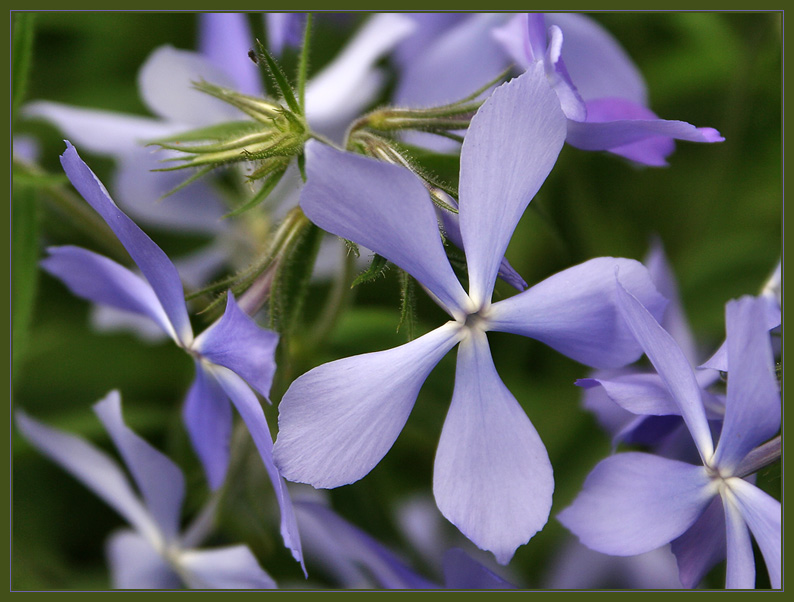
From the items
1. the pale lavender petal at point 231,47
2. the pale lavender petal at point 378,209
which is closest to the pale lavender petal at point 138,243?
the pale lavender petal at point 378,209

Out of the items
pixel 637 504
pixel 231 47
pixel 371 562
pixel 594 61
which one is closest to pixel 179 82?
pixel 231 47

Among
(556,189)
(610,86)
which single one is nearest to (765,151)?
(556,189)

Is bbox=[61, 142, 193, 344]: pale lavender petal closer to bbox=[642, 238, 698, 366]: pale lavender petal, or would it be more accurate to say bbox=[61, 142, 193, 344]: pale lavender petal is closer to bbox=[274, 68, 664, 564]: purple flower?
bbox=[274, 68, 664, 564]: purple flower

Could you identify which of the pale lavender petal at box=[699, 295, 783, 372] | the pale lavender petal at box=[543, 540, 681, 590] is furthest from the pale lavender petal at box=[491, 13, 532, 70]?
the pale lavender petal at box=[543, 540, 681, 590]

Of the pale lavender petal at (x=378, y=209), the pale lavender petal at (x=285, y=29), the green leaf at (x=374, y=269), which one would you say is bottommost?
the green leaf at (x=374, y=269)

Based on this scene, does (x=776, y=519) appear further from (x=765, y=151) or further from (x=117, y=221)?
(x=765, y=151)

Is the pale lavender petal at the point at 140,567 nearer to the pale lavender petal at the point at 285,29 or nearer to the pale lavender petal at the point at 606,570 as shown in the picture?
the pale lavender petal at the point at 606,570

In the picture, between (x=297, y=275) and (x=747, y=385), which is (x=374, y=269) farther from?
(x=747, y=385)
